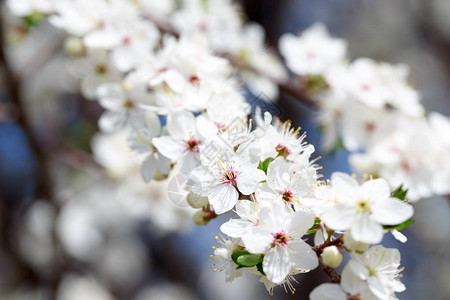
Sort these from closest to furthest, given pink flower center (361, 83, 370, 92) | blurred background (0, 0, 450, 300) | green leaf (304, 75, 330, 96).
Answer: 1. pink flower center (361, 83, 370, 92)
2. green leaf (304, 75, 330, 96)
3. blurred background (0, 0, 450, 300)

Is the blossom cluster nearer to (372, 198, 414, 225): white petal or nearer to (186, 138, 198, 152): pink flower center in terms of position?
(372, 198, 414, 225): white petal

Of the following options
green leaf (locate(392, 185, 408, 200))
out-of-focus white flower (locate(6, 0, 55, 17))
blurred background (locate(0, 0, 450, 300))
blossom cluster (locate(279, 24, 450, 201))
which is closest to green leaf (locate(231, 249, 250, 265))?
green leaf (locate(392, 185, 408, 200))

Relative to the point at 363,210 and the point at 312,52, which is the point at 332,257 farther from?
the point at 312,52

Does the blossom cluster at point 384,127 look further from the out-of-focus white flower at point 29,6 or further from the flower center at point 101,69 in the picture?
the out-of-focus white flower at point 29,6

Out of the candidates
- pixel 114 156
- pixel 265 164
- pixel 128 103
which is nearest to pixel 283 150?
pixel 265 164

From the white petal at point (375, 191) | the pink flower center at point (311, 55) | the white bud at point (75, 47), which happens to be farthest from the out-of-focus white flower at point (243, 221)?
the pink flower center at point (311, 55)

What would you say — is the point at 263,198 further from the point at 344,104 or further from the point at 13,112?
the point at 13,112

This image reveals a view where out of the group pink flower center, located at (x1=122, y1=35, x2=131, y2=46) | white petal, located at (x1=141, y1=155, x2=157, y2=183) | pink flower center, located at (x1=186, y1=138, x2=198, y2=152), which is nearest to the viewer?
pink flower center, located at (x1=186, y1=138, x2=198, y2=152)

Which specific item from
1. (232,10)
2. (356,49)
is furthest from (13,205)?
(356,49)
